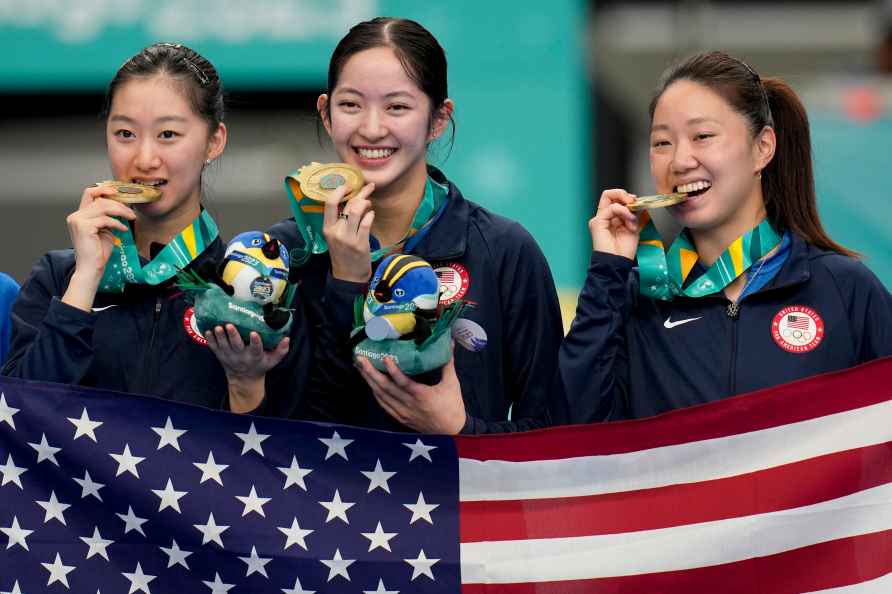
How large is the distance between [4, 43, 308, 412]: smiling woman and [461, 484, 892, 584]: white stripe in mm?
658

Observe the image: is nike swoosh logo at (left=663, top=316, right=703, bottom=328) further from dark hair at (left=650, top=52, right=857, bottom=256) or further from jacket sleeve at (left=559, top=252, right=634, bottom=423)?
dark hair at (left=650, top=52, right=857, bottom=256)

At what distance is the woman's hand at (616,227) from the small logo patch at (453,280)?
332 mm

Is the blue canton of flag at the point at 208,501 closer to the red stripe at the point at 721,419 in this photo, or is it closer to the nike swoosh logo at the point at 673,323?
the red stripe at the point at 721,419

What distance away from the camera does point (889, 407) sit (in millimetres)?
3740

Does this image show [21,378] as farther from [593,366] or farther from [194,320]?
[593,366]

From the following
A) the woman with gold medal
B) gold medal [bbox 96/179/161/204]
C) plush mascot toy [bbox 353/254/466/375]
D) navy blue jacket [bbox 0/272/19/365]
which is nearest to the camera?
plush mascot toy [bbox 353/254/466/375]

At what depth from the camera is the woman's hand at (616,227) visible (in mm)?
3871

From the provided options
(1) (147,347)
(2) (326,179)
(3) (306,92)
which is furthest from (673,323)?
(3) (306,92)

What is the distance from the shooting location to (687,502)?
147 inches

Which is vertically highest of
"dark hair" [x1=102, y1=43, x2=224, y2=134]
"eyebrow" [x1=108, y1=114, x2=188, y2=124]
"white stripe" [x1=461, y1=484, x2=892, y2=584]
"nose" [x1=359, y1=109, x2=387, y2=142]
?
"dark hair" [x1=102, y1=43, x2=224, y2=134]

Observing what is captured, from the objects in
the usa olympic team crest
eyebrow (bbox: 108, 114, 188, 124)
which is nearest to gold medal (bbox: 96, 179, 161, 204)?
eyebrow (bbox: 108, 114, 188, 124)

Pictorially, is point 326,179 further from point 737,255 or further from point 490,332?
point 737,255

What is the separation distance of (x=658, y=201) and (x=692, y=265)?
0.21 metres

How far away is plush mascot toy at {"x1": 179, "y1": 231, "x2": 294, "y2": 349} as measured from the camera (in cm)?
360
